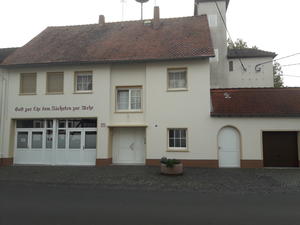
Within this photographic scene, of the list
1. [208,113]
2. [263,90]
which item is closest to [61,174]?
[208,113]

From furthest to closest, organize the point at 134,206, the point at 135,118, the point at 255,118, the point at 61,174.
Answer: the point at 135,118, the point at 255,118, the point at 61,174, the point at 134,206

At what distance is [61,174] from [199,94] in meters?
8.67

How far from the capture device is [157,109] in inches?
564

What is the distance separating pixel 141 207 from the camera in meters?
6.38

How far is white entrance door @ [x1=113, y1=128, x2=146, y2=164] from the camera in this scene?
14922 millimetres

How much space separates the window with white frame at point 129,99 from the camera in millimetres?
14961

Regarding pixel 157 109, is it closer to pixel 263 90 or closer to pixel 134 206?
pixel 263 90

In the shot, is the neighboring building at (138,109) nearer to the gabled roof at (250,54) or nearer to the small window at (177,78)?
the small window at (177,78)

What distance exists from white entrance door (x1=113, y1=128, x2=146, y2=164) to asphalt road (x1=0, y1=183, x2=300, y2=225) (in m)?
6.27

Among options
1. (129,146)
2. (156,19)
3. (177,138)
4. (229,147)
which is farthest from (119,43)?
(229,147)

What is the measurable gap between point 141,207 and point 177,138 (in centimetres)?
813

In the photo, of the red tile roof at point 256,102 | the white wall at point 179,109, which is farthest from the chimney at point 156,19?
the red tile roof at point 256,102

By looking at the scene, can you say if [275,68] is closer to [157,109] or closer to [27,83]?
[157,109]

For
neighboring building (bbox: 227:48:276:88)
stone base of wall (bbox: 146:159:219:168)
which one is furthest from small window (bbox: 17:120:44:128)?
neighboring building (bbox: 227:48:276:88)
